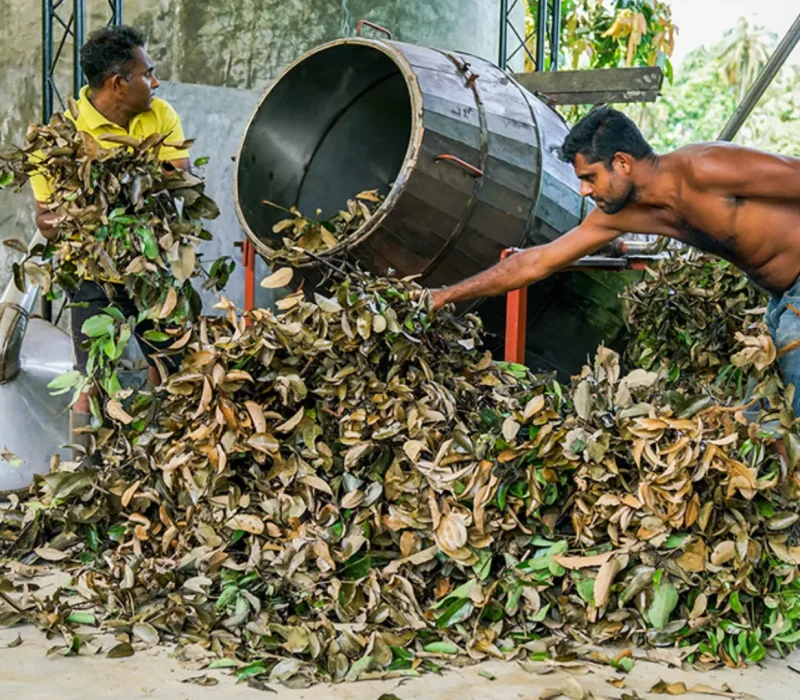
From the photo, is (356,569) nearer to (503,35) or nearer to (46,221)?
(46,221)

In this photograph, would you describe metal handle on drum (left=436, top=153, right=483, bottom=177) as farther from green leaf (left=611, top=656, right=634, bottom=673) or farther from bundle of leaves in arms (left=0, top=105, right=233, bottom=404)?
green leaf (left=611, top=656, right=634, bottom=673)

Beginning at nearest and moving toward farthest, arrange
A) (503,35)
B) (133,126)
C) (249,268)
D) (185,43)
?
(133,126), (249,268), (185,43), (503,35)

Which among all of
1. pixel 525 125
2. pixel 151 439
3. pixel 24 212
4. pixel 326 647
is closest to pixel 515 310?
pixel 525 125

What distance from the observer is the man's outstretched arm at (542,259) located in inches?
115

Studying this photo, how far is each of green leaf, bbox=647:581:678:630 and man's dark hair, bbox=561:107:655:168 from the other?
1.25 metres

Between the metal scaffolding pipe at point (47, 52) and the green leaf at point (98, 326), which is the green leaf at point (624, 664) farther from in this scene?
the metal scaffolding pipe at point (47, 52)

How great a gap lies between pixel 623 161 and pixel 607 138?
85 mm

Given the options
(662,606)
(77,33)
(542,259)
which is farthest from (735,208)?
(77,33)

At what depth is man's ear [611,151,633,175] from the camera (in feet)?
8.93

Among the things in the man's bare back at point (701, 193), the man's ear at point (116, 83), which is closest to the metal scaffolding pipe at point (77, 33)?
the man's ear at point (116, 83)

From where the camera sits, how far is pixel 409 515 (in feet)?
7.80

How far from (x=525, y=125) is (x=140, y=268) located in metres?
2.16

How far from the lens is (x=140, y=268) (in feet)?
9.00

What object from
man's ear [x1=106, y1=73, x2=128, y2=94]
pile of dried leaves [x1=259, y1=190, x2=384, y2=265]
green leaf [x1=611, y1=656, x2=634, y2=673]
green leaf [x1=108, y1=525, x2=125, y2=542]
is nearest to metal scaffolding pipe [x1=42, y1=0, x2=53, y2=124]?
pile of dried leaves [x1=259, y1=190, x2=384, y2=265]
